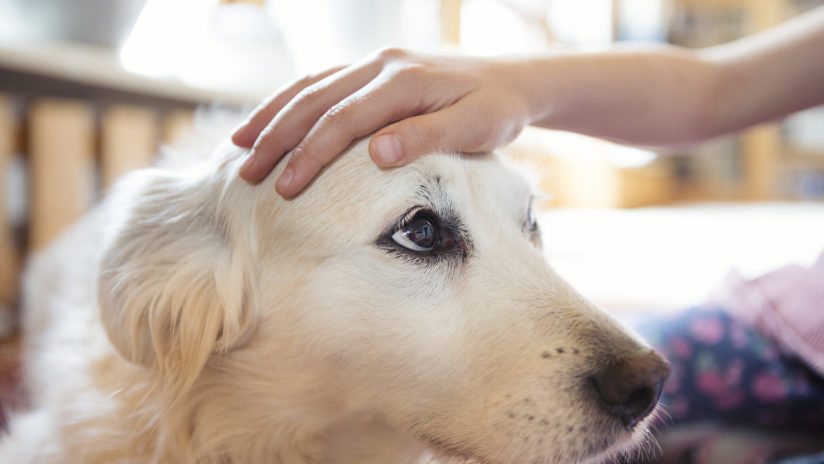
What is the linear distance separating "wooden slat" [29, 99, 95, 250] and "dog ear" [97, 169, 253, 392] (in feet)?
4.22

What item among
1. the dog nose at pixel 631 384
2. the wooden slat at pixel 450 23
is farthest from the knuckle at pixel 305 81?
the wooden slat at pixel 450 23

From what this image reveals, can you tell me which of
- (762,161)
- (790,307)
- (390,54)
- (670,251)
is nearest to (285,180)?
(390,54)

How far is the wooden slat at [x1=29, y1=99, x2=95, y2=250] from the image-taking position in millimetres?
2096

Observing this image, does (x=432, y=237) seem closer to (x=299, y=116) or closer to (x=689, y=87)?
(x=299, y=116)

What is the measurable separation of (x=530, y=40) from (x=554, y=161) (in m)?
1.08

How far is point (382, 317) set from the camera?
0.91 m

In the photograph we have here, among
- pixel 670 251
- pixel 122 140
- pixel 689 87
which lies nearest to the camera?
pixel 689 87

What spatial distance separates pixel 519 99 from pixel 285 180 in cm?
40

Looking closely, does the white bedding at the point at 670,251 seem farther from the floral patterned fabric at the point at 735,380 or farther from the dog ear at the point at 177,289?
the dog ear at the point at 177,289

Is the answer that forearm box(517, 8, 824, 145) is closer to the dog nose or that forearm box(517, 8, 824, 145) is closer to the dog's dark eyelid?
the dog's dark eyelid

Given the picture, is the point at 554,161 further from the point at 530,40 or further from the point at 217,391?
the point at 217,391

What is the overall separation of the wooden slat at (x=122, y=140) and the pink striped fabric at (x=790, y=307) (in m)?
2.08

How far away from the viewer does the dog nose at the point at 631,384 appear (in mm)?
807

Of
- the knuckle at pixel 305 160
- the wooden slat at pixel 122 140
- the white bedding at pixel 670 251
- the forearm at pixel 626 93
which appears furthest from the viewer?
the white bedding at pixel 670 251
